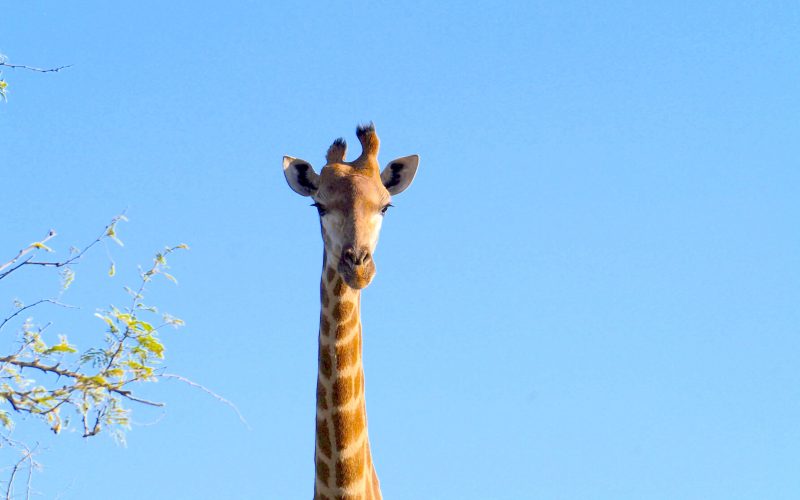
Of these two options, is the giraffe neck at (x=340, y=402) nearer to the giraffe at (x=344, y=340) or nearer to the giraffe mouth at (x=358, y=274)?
the giraffe at (x=344, y=340)

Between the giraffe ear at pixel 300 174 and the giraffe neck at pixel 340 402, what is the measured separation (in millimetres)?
1291

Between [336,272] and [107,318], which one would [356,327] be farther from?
[107,318]

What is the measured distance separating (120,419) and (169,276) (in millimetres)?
936

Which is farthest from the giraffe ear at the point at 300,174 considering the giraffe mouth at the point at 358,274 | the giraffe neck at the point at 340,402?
the giraffe mouth at the point at 358,274

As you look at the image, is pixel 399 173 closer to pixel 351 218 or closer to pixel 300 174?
pixel 300 174

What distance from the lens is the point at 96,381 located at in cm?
634

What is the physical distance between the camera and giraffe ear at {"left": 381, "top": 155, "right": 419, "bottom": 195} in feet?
36.2

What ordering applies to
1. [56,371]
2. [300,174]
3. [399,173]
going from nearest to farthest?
[56,371], [300,174], [399,173]

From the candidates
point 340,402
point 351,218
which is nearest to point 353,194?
point 351,218

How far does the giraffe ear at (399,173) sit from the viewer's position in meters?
11.0

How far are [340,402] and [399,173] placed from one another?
9.12ft

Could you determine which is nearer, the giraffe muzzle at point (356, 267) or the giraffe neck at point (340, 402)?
the giraffe muzzle at point (356, 267)

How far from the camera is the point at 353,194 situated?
9.40 metres

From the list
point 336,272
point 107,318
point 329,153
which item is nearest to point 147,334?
point 107,318
